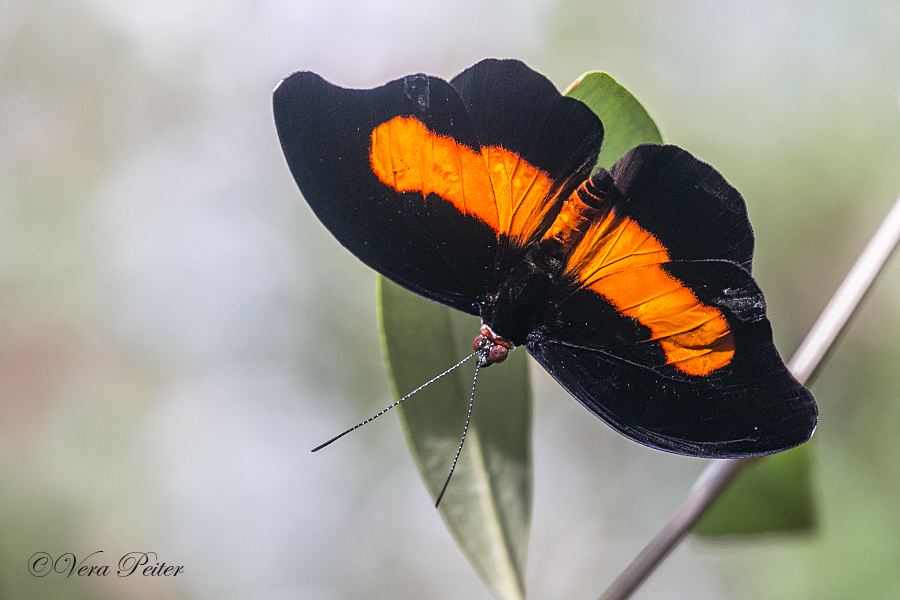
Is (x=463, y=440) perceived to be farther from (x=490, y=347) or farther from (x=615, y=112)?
(x=615, y=112)

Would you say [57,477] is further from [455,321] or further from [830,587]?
[830,587]

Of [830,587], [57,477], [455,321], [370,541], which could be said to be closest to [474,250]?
[455,321]

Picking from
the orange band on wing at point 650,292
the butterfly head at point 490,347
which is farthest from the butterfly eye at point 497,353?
the orange band on wing at point 650,292

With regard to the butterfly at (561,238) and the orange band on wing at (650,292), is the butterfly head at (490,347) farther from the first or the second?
the orange band on wing at (650,292)

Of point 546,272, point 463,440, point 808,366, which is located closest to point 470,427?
point 463,440

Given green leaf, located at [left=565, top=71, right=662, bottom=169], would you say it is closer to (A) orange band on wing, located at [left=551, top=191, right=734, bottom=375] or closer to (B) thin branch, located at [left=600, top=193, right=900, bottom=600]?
(A) orange band on wing, located at [left=551, top=191, right=734, bottom=375]

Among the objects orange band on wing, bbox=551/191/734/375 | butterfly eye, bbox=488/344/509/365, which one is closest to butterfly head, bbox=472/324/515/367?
butterfly eye, bbox=488/344/509/365
